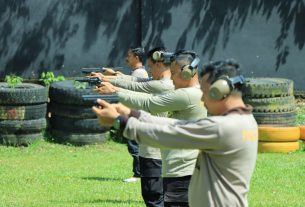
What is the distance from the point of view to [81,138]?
1384 cm

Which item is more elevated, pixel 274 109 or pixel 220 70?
pixel 220 70

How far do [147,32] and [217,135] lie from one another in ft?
38.8

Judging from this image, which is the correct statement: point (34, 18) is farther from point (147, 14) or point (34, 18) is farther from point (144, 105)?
point (144, 105)

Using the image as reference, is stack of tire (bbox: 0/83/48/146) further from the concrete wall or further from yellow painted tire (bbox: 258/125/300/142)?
yellow painted tire (bbox: 258/125/300/142)

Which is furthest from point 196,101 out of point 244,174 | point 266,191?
point 266,191

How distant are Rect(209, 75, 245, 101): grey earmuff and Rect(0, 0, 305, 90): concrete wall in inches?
457

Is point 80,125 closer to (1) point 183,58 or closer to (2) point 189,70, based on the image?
(1) point 183,58

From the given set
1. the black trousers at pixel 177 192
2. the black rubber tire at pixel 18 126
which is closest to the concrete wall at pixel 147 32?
the black rubber tire at pixel 18 126

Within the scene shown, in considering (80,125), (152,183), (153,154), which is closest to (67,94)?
(80,125)

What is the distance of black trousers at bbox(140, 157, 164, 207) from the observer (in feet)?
25.3

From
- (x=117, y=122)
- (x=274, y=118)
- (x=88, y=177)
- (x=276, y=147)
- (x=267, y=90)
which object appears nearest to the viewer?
(x=117, y=122)

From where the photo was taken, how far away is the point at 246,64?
16578 millimetres

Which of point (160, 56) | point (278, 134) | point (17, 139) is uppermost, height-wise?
point (160, 56)

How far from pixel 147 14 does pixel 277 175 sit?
636cm
